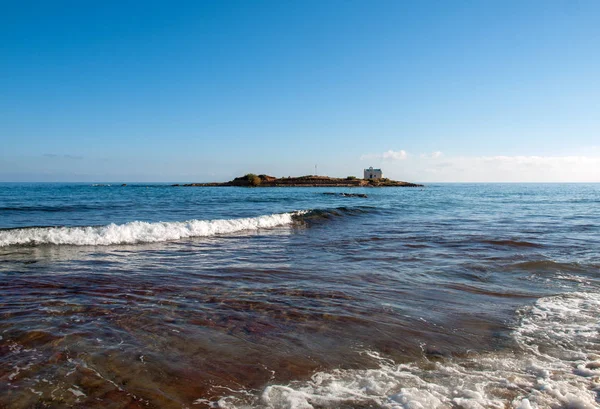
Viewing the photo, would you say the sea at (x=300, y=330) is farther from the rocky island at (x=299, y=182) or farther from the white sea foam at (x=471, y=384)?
the rocky island at (x=299, y=182)

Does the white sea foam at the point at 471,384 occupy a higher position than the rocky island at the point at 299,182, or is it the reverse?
the rocky island at the point at 299,182

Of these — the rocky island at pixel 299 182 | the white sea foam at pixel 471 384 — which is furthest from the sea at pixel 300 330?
the rocky island at pixel 299 182

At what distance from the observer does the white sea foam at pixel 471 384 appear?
3.28 m

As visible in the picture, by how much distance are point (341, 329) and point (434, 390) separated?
1718mm

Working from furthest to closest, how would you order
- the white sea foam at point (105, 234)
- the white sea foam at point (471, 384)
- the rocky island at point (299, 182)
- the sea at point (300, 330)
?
the rocky island at point (299, 182) → the white sea foam at point (105, 234) → the sea at point (300, 330) → the white sea foam at point (471, 384)

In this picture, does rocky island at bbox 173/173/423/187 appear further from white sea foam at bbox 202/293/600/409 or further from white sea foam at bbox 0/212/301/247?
white sea foam at bbox 202/293/600/409

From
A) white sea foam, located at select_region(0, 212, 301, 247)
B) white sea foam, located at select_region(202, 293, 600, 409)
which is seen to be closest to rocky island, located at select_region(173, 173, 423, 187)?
white sea foam, located at select_region(0, 212, 301, 247)

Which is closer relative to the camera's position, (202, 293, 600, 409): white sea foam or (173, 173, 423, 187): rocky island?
(202, 293, 600, 409): white sea foam

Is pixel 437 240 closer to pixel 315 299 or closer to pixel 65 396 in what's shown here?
pixel 315 299

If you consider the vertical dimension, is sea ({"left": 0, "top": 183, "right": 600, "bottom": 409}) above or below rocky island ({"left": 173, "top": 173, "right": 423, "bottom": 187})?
below

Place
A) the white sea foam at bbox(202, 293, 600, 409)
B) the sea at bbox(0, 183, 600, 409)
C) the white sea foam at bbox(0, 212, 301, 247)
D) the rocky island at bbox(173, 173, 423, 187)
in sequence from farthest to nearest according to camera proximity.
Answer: the rocky island at bbox(173, 173, 423, 187) < the white sea foam at bbox(0, 212, 301, 247) < the sea at bbox(0, 183, 600, 409) < the white sea foam at bbox(202, 293, 600, 409)

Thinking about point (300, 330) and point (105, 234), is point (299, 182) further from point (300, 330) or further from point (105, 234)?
point (300, 330)

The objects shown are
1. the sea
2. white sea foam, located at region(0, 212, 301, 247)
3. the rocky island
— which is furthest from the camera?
the rocky island

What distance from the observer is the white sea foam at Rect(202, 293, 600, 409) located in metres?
3.28
